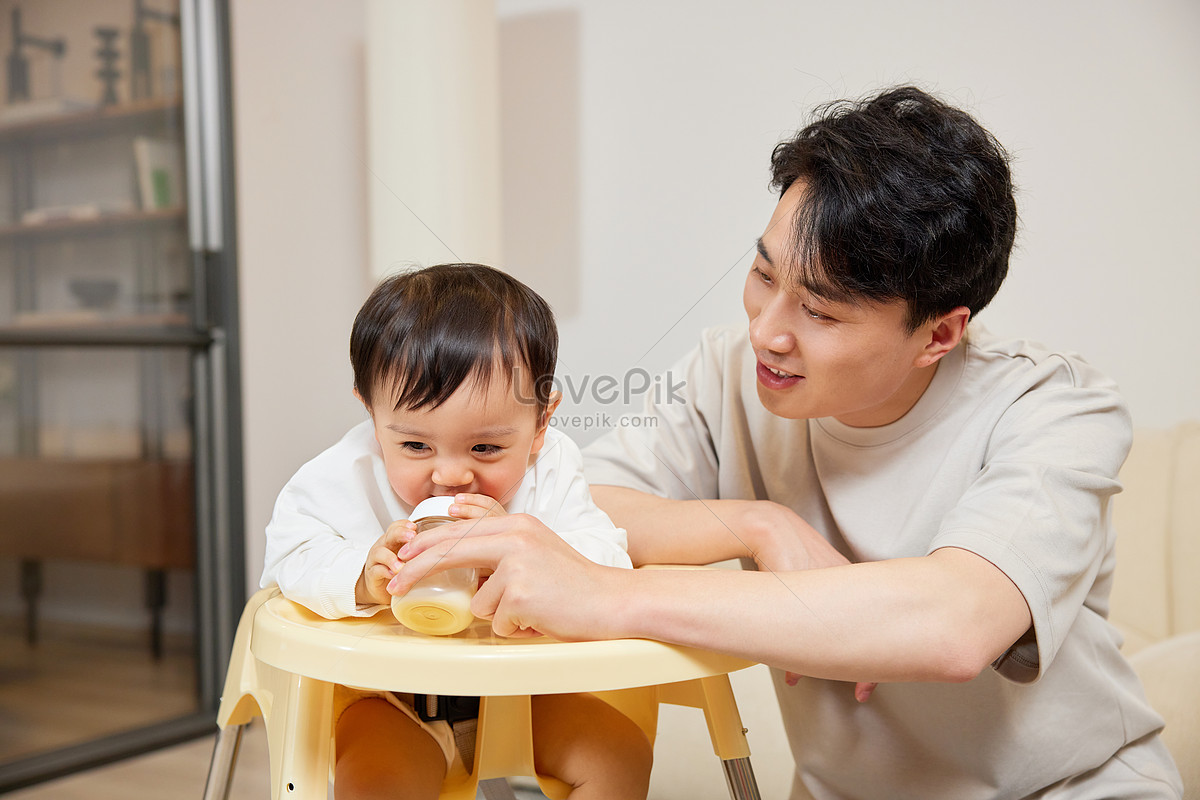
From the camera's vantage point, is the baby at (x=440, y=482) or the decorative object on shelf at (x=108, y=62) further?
the decorative object on shelf at (x=108, y=62)

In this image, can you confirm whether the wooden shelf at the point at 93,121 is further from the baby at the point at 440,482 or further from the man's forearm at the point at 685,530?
the man's forearm at the point at 685,530

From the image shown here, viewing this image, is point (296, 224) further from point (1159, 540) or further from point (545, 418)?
point (1159, 540)

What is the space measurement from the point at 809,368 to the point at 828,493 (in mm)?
192

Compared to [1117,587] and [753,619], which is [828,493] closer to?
[753,619]

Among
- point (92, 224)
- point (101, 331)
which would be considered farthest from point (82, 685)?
point (92, 224)

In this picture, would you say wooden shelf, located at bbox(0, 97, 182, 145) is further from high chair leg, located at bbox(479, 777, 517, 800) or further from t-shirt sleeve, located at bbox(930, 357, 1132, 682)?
t-shirt sleeve, located at bbox(930, 357, 1132, 682)

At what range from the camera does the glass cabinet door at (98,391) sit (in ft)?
6.14

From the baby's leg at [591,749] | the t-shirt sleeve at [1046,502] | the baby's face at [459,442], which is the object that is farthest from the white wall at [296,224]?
the t-shirt sleeve at [1046,502]

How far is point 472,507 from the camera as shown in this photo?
2.26 feet

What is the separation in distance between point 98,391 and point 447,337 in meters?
1.60

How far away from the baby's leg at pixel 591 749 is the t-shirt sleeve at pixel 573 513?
12 centimetres

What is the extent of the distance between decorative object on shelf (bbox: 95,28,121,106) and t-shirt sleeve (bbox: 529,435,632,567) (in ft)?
5.62

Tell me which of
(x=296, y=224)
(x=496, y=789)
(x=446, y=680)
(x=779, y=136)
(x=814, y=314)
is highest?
(x=779, y=136)

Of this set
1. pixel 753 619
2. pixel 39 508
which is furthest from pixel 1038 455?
pixel 39 508
